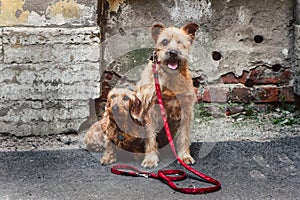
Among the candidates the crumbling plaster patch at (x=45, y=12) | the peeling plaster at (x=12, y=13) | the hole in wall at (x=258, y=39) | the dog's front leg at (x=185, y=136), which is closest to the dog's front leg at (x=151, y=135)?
the dog's front leg at (x=185, y=136)

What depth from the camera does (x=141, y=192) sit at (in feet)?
12.1

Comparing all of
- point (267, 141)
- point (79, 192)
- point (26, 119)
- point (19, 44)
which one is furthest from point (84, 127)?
point (267, 141)

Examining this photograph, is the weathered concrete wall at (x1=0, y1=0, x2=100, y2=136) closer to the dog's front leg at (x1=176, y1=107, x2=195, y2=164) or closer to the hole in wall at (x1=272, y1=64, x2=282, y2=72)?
the dog's front leg at (x1=176, y1=107, x2=195, y2=164)

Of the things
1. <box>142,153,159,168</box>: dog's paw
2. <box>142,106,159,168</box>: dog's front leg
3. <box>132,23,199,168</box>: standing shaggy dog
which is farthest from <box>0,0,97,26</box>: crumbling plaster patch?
<box>142,153,159,168</box>: dog's paw

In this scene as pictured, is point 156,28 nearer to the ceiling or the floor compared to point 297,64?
nearer to the ceiling

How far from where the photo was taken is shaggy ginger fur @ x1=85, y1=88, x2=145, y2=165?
4.07m

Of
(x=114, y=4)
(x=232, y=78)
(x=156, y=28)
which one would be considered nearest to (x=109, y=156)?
(x=156, y=28)

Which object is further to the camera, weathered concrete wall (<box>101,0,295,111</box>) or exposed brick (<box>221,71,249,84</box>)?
exposed brick (<box>221,71,249,84</box>)

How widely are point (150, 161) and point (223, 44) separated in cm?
A: 156

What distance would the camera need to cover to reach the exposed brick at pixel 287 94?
5.27m

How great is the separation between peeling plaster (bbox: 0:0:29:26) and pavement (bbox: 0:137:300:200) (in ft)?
3.55

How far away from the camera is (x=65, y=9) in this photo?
15.5 ft

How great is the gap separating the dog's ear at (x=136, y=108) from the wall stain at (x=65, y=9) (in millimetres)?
1062

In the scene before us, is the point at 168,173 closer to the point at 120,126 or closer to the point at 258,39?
the point at 120,126
